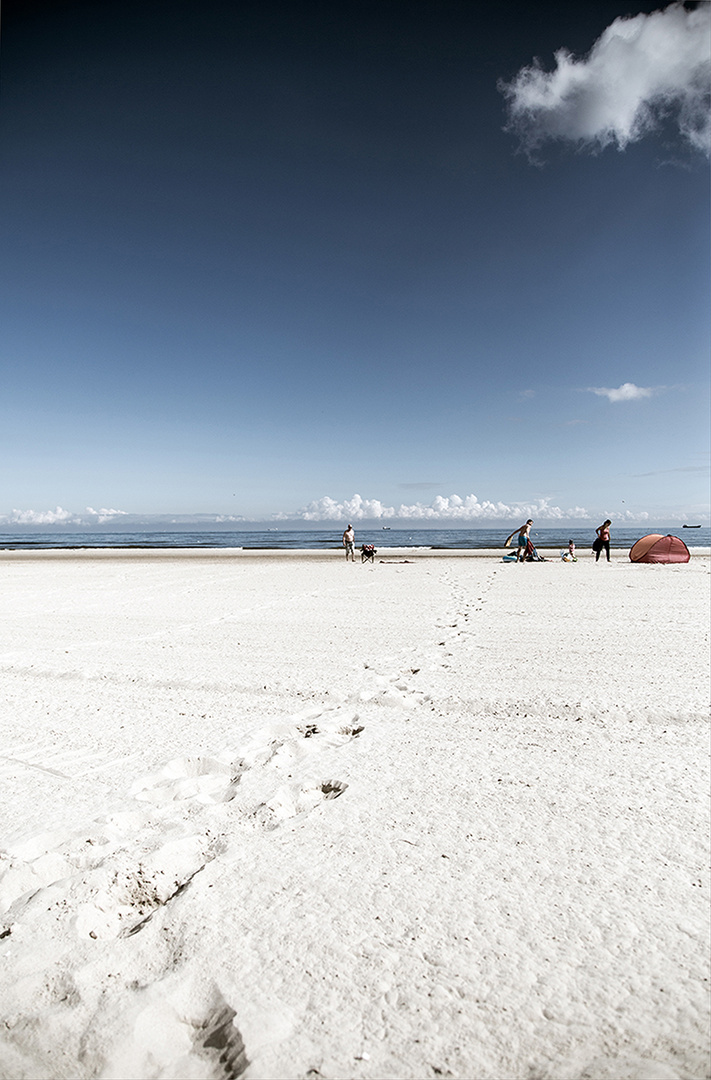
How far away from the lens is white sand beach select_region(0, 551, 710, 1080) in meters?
1.75

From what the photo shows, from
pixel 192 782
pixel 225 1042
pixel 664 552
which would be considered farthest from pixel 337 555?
pixel 225 1042

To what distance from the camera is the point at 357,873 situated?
251cm

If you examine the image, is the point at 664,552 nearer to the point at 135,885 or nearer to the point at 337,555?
the point at 337,555

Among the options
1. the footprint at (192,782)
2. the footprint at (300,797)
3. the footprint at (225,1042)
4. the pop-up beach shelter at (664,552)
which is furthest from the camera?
the pop-up beach shelter at (664,552)

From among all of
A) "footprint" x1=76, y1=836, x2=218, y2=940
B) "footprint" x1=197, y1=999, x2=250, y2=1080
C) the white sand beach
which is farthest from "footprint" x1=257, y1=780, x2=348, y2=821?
"footprint" x1=197, y1=999, x2=250, y2=1080

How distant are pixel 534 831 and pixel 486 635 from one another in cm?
484

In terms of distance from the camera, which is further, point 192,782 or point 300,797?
point 192,782

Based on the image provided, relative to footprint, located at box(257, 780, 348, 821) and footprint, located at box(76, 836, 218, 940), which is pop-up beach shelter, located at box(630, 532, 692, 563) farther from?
footprint, located at box(76, 836, 218, 940)

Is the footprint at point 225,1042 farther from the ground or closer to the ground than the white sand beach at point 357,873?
closer to the ground

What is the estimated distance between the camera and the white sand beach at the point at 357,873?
1747mm

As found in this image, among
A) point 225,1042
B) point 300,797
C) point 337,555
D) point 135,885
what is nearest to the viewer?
point 225,1042

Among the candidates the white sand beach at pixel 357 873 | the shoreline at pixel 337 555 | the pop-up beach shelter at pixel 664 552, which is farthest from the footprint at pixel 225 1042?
the shoreline at pixel 337 555

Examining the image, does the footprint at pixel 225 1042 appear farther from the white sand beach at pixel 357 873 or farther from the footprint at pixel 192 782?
the footprint at pixel 192 782

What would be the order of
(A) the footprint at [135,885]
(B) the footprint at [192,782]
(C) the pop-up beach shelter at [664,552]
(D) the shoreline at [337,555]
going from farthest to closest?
(D) the shoreline at [337,555], (C) the pop-up beach shelter at [664,552], (B) the footprint at [192,782], (A) the footprint at [135,885]
